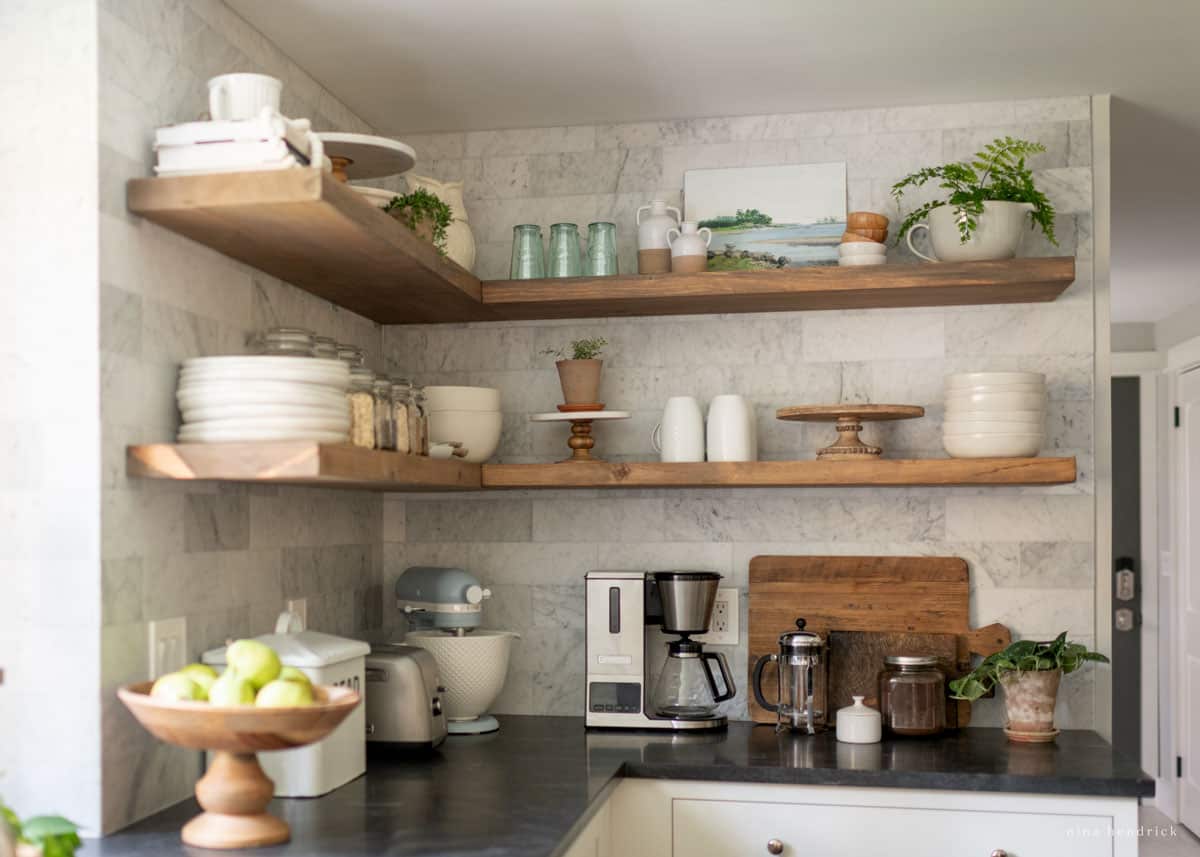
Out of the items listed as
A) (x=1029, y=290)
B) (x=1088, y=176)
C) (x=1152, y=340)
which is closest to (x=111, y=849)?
(x=1029, y=290)

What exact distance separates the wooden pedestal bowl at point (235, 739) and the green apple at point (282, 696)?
0.07 feet

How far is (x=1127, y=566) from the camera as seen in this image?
6402 mm

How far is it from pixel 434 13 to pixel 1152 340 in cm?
525

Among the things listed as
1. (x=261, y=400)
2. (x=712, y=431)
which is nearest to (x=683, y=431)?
(x=712, y=431)

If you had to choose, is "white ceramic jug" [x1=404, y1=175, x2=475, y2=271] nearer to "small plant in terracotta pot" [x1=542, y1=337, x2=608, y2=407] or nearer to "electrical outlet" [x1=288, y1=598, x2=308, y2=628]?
"small plant in terracotta pot" [x1=542, y1=337, x2=608, y2=407]

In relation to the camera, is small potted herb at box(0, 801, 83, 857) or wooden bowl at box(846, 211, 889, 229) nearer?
small potted herb at box(0, 801, 83, 857)

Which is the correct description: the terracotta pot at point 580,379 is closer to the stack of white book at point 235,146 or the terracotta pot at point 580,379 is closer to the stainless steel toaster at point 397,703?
the stainless steel toaster at point 397,703

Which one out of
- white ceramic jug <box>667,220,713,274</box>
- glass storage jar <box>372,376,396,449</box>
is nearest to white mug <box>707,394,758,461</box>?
white ceramic jug <box>667,220,713,274</box>

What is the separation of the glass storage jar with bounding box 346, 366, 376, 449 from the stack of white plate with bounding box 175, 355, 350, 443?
0.66 feet

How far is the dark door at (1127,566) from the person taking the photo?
6.35m

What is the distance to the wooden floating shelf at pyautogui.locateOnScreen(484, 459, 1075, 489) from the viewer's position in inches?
114

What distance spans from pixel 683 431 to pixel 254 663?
138 centimetres

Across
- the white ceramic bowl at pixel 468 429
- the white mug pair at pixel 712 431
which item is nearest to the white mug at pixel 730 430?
the white mug pair at pixel 712 431

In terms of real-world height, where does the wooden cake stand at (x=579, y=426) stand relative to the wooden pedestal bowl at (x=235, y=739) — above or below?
above
